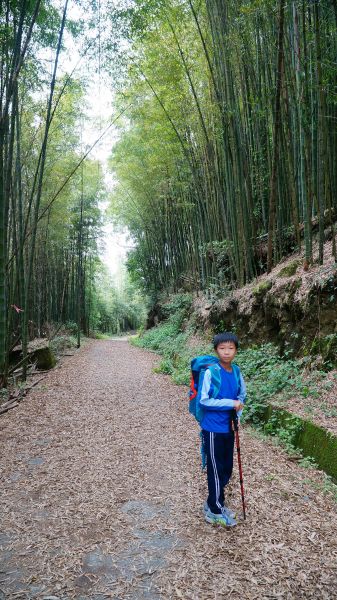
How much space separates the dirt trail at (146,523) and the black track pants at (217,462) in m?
0.15

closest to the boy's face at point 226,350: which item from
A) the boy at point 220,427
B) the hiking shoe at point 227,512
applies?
the boy at point 220,427

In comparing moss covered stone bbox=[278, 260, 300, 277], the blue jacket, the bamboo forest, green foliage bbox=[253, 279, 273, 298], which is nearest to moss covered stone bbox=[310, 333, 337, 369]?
the bamboo forest

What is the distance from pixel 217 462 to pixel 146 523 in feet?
1.74

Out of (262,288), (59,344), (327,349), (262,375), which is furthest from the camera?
(59,344)

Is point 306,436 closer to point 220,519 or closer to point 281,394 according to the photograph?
point 281,394

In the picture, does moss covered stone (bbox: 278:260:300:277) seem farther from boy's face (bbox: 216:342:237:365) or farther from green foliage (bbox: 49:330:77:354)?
green foliage (bbox: 49:330:77:354)

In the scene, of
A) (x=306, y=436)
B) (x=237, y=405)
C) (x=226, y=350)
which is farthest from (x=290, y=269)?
(x=237, y=405)

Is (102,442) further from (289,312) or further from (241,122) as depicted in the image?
(241,122)

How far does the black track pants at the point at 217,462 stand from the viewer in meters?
1.96

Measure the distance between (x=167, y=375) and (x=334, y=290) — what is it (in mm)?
3690

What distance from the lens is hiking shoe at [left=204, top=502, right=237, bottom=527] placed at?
1938 mm

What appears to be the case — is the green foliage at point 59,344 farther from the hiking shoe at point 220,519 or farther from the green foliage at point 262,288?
the hiking shoe at point 220,519

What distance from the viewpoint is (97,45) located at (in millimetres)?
5203

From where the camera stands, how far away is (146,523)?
78.7 inches
